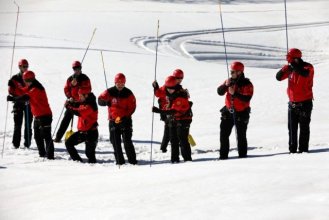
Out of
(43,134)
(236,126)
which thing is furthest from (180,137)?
(43,134)

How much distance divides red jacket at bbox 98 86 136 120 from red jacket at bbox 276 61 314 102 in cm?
233

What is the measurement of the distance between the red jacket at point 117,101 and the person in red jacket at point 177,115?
431mm

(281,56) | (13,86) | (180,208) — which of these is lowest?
(180,208)

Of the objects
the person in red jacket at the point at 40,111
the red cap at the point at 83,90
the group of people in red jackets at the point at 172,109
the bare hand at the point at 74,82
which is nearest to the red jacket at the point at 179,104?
the group of people in red jackets at the point at 172,109

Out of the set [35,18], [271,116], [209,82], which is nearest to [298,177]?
[271,116]

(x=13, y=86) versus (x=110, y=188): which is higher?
(x=13, y=86)

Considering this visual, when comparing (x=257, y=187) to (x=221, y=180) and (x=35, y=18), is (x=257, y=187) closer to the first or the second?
(x=221, y=180)

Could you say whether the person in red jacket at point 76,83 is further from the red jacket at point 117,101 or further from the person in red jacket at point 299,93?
the person in red jacket at point 299,93

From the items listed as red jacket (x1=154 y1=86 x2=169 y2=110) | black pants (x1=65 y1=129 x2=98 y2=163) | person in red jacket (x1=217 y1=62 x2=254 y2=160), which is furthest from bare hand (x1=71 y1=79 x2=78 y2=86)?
person in red jacket (x1=217 y1=62 x2=254 y2=160)

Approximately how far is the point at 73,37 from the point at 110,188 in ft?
78.4

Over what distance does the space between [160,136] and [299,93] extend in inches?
169

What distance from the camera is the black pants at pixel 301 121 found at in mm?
8734

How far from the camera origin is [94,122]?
9.80m

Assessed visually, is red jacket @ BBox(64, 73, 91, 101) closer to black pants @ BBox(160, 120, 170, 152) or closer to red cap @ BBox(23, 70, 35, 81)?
red cap @ BBox(23, 70, 35, 81)
